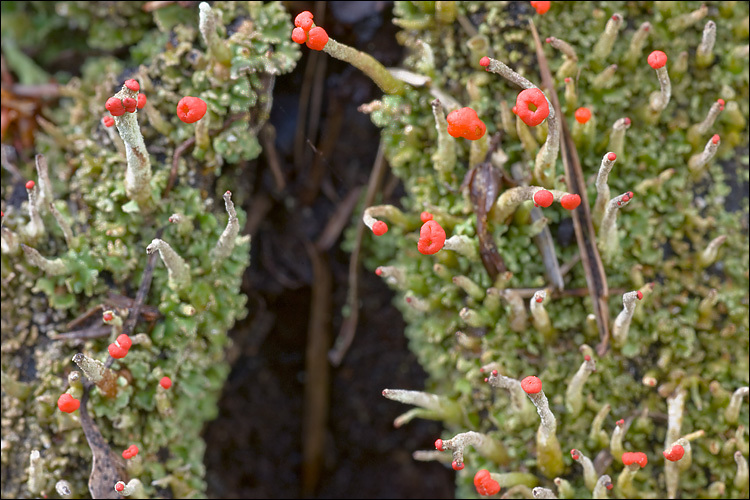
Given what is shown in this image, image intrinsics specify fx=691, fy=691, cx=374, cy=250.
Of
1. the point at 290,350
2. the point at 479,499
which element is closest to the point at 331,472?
the point at 290,350

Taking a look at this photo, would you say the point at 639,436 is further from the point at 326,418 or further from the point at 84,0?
the point at 84,0

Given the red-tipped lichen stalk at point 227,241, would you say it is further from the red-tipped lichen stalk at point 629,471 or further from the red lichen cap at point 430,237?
the red-tipped lichen stalk at point 629,471

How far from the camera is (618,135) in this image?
7.01 ft

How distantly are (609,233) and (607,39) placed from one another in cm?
63

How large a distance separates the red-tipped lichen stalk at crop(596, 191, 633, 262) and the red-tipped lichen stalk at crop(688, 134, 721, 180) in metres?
0.29

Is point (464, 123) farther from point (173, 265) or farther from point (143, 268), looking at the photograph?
point (143, 268)

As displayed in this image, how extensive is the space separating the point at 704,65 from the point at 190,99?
1.66 metres

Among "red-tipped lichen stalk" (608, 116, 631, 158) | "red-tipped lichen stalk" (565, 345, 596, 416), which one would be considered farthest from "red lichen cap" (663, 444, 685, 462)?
"red-tipped lichen stalk" (608, 116, 631, 158)

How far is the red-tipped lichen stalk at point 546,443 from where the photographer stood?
1.84 meters

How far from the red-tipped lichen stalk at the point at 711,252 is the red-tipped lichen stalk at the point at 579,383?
1.61ft

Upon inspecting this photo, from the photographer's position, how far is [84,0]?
260cm

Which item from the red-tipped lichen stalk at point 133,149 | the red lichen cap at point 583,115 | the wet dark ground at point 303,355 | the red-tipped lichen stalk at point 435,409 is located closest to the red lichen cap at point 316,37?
the red-tipped lichen stalk at point 133,149

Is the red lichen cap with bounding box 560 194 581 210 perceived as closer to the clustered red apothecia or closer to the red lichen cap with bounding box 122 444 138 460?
the clustered red apothecia

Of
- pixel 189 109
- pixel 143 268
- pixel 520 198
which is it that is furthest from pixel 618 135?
pixel 143 268
